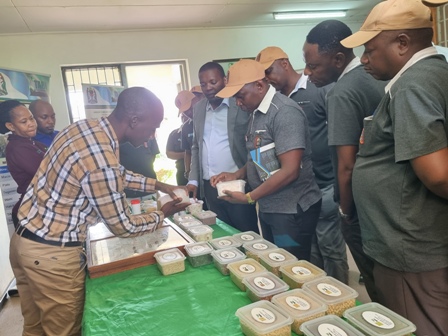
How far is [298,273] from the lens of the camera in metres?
1.00

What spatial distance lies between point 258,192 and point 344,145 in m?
0.44

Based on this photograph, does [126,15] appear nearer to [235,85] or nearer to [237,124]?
[237,124]

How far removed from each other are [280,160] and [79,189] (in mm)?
859

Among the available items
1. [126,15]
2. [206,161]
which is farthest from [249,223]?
[126,15]

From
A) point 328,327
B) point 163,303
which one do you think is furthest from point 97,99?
point 328,327

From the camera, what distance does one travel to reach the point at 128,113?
4.05 ft

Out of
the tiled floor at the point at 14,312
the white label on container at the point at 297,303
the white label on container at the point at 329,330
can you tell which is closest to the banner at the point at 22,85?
the tiled floor at the point at 14,312

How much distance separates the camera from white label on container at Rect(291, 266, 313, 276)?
0.99 m

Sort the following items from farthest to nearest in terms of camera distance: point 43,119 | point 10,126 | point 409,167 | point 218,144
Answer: point 43,119 → point 10,126 → point 218,144 → point 409,167

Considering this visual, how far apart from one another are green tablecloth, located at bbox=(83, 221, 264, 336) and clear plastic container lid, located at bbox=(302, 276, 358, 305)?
0.68 ft

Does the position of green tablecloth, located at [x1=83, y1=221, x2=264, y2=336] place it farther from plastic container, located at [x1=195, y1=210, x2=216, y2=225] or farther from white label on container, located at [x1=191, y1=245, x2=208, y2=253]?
plastic container, located at [x1=195, y1=210, x2=216, y2=225]

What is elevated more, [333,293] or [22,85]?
[22,85]

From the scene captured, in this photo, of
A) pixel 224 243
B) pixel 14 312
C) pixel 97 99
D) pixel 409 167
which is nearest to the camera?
pixel 409 167

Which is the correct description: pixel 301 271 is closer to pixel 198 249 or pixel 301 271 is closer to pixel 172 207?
pixel 198 249
